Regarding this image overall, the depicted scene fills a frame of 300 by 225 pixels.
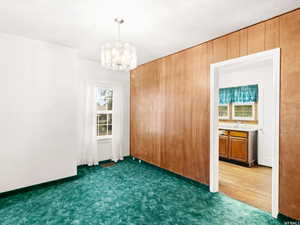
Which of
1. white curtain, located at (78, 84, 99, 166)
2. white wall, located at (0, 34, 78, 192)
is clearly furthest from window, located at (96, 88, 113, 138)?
white wall, located at (0, 34, 78, 192)

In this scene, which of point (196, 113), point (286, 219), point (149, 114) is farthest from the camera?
point (149, 114)

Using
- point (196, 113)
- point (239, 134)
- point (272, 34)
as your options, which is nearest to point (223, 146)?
point (239, 134)

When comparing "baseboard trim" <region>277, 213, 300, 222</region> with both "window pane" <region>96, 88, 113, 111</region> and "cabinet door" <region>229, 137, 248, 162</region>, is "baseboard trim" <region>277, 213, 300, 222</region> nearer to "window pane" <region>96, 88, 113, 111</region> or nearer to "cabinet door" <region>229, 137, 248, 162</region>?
"cabinet door" <region>229, 137, 248, 162</region>

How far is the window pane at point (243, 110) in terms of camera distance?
16.1 feet

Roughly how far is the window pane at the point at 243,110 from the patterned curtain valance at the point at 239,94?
214 millimetres

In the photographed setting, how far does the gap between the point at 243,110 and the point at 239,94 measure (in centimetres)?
52

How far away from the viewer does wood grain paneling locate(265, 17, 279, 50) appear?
7.32ft

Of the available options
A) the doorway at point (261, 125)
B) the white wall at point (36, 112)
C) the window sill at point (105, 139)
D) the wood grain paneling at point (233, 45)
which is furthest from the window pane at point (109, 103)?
the wood grain paneling at point (233, 45)

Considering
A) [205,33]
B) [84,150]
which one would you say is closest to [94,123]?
[84,150]

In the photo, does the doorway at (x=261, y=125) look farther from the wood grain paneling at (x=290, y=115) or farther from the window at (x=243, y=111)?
the window at (x=243, y=111)

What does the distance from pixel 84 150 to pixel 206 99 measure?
128 inches

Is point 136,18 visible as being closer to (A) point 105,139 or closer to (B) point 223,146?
(A) point 105,139

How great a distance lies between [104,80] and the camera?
458 centimetres

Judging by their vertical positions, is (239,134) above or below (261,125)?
below
